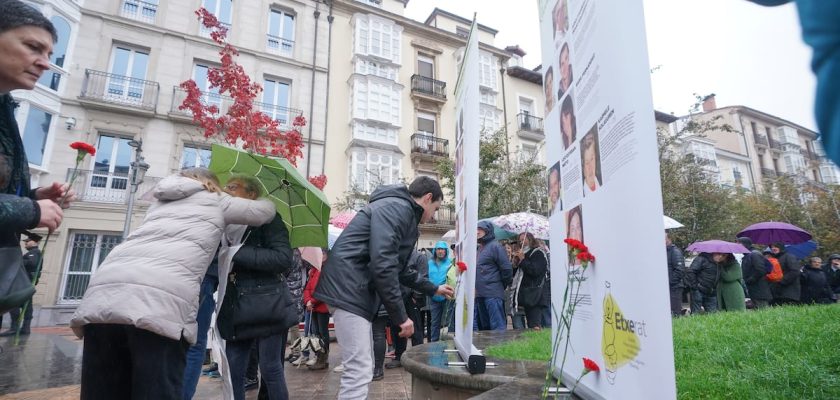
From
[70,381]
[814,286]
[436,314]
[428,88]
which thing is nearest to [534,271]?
[436,314]

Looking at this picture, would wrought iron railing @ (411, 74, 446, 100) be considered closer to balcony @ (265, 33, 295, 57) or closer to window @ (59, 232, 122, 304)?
balcony @ (265, 33, 295, 57)

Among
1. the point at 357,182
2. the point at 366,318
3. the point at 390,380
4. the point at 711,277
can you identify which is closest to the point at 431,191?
the point at 366,318

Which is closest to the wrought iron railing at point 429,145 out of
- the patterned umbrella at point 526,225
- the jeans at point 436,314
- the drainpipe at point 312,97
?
the drainpipe at point 312,97

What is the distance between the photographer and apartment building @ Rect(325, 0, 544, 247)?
2012 cm

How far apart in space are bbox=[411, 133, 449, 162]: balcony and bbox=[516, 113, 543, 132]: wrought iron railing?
5361 millimetres

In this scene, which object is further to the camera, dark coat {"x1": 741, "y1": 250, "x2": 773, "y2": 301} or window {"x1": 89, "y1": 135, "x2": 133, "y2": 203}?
window {"x1": 89, "y1": 135, "x2": 133, "y2": 203}

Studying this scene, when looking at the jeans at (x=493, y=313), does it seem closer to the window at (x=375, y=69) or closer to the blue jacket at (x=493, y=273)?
the blue jacket at (x=493, y=273)

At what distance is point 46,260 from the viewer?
14.1 metres

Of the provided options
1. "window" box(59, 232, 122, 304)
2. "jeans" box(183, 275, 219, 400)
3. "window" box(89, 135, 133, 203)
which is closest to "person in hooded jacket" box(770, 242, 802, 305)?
"jeans" box(183, 275, 219, 400)

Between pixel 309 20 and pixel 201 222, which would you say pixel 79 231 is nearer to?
pixel 309 20

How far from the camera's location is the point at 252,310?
287cm

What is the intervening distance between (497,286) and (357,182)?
14121mm

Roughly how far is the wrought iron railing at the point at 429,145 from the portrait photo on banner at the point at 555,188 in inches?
740

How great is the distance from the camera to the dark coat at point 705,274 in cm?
819
